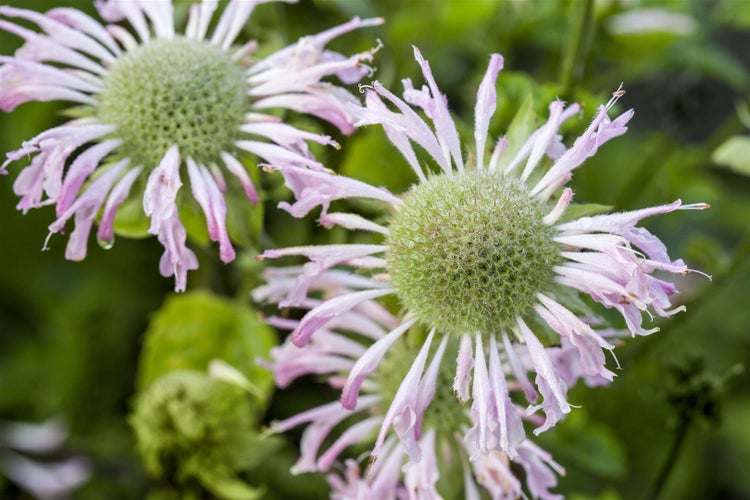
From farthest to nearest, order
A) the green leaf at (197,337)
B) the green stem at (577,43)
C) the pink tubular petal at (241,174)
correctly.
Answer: the green leaf at (197,337) < the green stem at (577,43) < the pink tubular petal at (241,174)

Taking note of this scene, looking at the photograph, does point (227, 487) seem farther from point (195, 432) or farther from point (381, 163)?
point (381, 163)

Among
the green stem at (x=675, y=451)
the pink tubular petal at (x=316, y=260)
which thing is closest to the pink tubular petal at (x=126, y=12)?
the pink tubular petal at (x=316, y=260)

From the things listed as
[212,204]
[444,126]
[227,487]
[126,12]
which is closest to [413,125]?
[444,126]

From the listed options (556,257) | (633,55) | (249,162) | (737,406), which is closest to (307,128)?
(249,162)

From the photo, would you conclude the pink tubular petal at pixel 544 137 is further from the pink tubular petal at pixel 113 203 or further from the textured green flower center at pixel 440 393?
the pink tubular petal at pixel 113 203

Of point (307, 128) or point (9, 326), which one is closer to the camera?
point (307, 128)

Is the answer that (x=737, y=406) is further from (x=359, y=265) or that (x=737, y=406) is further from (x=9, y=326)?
(x=9, y=326)
